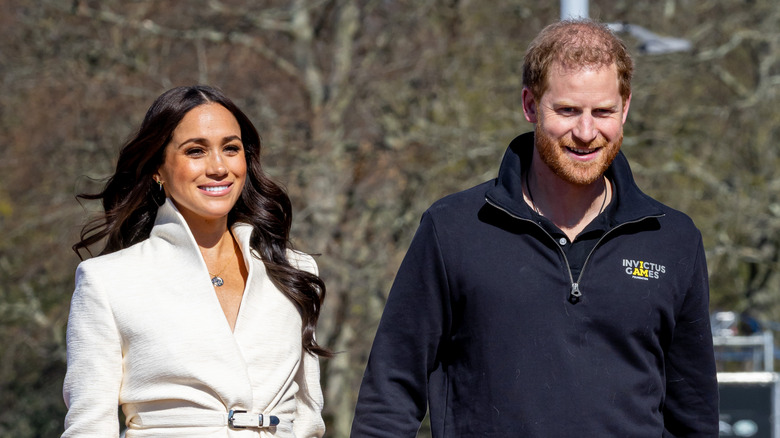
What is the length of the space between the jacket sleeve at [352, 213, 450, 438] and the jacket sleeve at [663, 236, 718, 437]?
692 millimetres

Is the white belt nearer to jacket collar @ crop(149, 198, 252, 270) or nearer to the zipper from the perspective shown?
jacket collar @ crop(149, 198, 252, 270)

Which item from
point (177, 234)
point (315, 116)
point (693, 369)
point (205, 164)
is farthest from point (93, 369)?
point (315, 116)

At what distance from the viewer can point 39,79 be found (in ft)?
40.4

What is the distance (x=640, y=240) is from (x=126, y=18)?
33.7 ft

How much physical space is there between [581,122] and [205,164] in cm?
123

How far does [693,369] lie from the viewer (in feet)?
11.0

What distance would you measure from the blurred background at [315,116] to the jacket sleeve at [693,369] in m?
8.43

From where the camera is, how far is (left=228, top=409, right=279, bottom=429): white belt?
349cm

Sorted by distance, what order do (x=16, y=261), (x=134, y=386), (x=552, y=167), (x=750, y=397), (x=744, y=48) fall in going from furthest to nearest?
(x=744, y=48) < (x=16, y=261) < (x=750, y=397) < (x=134, y=386) < (x=552, y=167)

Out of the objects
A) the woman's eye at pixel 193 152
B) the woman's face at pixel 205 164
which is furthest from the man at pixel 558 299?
the woman's eye at pixel 193 152

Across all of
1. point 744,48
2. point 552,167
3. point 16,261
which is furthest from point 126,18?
point 552,167

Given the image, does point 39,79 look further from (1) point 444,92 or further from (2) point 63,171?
(1) point 444,92

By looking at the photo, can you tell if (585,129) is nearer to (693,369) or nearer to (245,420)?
(693,369)

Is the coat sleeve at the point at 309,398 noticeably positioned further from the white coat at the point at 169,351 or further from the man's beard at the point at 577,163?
the man's beard at the point at 577,163
